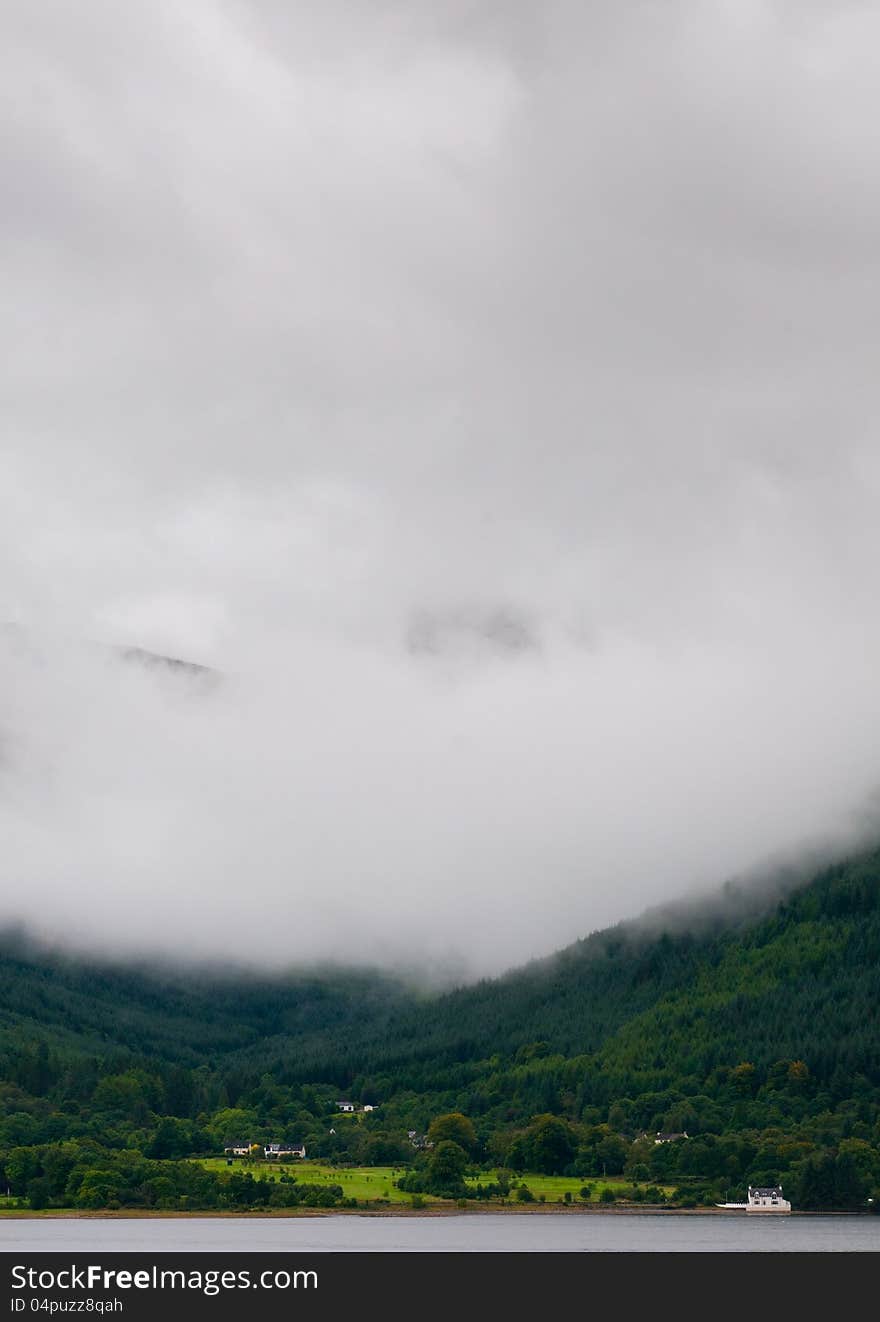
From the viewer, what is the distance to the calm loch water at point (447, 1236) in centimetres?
15375

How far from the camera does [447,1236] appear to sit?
172 metres

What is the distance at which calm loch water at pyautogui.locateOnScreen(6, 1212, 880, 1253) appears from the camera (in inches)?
6053
